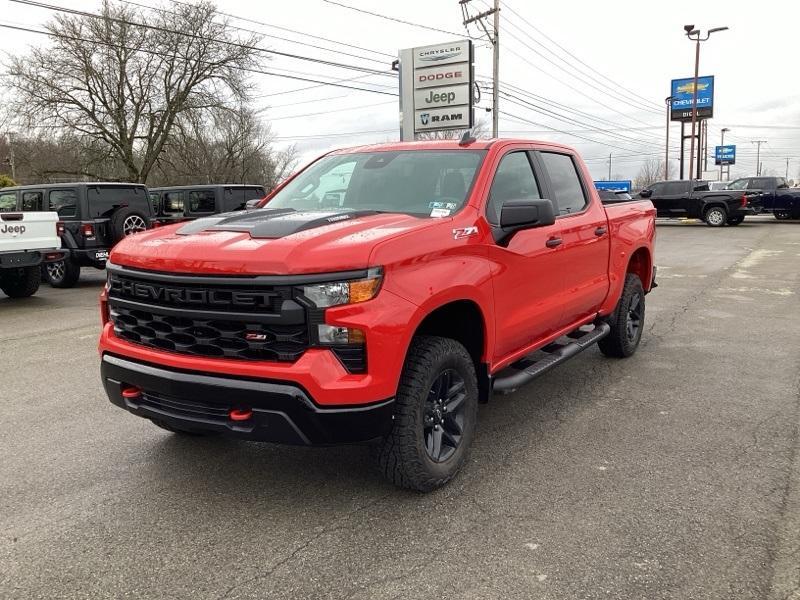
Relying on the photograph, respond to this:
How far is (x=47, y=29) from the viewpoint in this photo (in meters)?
26.6

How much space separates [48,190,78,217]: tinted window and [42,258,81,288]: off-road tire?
0.89 metres

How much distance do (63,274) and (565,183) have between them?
10.2m

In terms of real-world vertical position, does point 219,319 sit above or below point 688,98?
below

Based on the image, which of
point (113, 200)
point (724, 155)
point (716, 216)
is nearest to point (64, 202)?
point (113, 200)

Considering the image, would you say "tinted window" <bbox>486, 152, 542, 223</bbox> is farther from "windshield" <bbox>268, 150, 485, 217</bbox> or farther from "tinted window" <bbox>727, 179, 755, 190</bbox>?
"tinted window" <bbox>727, 179, 755, 190</bbox>

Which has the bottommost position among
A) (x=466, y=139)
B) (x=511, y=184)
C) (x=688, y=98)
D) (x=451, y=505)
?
(x=451, y=505)

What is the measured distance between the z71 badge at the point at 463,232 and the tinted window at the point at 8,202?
11.9m

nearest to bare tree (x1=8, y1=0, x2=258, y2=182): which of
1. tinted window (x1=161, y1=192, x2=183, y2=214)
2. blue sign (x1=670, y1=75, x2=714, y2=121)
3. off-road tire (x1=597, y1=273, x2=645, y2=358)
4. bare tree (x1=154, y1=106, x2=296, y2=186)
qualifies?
bare tree (x1=154, y1=106, x2=296, y2=186)

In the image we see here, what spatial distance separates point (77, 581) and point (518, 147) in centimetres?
350

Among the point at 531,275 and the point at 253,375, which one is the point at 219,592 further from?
the point at 531,275

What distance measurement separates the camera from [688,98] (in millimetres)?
60219

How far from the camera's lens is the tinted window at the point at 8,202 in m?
12.6

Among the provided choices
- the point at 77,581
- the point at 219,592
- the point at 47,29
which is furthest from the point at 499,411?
the point at 47,29

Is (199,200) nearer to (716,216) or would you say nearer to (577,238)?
(577,238)
